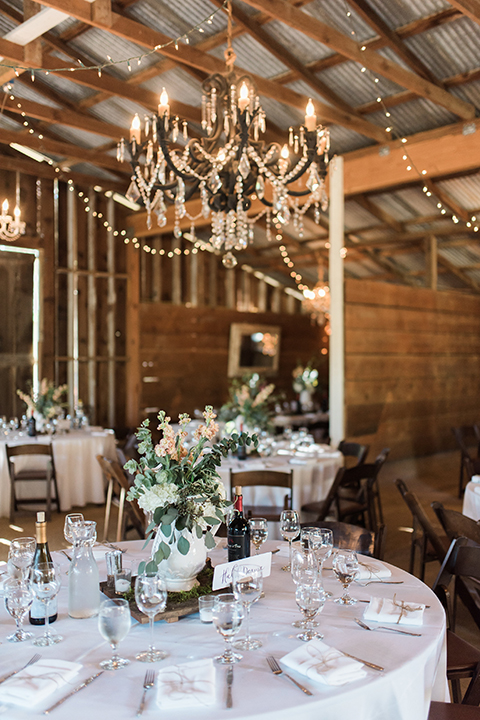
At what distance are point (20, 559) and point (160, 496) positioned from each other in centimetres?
48

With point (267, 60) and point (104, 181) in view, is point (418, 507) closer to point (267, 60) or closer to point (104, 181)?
point (267, 60)

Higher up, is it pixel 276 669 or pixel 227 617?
pixel 227 617

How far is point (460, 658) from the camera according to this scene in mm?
2295

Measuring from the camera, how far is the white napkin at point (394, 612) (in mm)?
1918

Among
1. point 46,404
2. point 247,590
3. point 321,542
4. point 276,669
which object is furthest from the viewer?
point 46,404

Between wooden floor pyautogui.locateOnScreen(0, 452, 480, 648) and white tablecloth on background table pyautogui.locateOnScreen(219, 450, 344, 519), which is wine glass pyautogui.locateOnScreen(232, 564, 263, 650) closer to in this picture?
wooden floor pyautogui.locateOnScreen(0, 452, 480, 648)

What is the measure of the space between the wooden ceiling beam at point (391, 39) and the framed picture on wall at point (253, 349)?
6916mm

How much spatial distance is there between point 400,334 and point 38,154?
618 centimetres

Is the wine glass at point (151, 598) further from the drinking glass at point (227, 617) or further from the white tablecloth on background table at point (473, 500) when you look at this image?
the white tablecloth on background table at point (473, 500)

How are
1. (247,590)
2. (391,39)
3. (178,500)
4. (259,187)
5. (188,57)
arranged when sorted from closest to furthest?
(247,590)
(178,500)
(259,187)
(188,57)
(391,39)

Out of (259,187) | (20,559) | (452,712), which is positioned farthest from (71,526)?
(259,187)

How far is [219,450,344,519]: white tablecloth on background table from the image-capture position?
195 inches

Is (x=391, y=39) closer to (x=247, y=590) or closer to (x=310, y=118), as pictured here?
(x=310, y=118)

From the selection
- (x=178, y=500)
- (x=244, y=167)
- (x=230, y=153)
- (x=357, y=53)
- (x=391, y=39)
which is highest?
(x=391, y=39)
